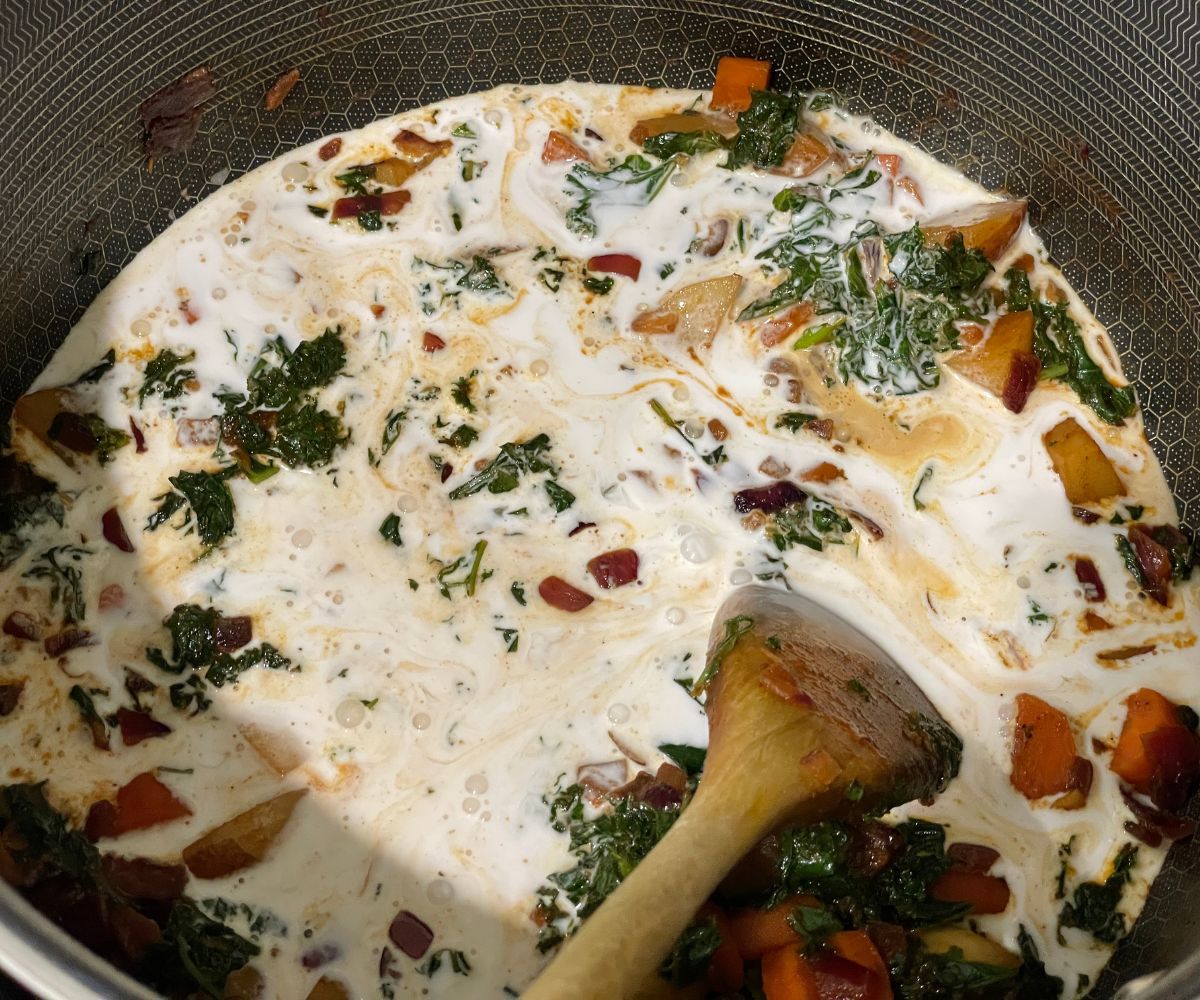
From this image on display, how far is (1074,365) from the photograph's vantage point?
4426mm

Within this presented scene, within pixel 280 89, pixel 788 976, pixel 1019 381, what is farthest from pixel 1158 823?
pixel 280 89

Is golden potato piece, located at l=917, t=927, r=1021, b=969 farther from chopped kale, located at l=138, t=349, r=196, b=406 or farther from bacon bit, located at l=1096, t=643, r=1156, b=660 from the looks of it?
chopped kale, located at l=138, t=349, r=196, b=406

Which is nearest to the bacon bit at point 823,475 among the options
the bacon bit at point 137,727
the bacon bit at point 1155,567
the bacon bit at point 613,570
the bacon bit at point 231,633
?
the bacon bit at point 613,570

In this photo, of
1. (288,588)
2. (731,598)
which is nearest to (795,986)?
(731,598)

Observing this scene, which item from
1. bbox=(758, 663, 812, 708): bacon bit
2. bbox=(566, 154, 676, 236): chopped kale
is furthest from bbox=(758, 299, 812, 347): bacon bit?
bbox=(758, 663, 812, 708): bacon bit

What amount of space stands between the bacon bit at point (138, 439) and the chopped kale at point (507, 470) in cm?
127

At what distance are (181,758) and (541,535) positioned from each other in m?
1.59

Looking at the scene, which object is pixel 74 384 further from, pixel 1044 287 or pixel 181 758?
pixel 1044 287

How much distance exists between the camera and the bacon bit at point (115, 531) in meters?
4.18

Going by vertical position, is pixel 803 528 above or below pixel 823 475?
below

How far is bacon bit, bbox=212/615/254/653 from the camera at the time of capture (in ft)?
13.3

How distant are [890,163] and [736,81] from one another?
2.53 ft

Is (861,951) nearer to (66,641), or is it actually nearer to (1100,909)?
(1100,909)

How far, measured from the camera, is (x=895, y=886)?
12.4 feet
